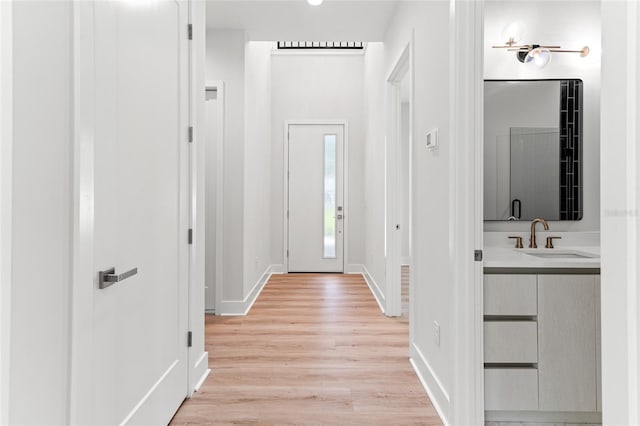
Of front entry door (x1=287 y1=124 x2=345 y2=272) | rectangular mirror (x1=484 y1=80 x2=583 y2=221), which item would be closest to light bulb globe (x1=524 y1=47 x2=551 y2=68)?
rectangular mirror (x1=484 y1=80 x2=583 y2=221)

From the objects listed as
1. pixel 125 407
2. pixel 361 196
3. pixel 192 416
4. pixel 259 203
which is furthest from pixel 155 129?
pixel 361 196

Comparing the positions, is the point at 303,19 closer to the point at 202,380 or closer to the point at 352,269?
the point at 202,380

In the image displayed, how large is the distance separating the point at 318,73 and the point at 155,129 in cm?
496

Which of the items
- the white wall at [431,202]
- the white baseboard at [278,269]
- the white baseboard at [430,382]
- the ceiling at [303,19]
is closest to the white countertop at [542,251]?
the white wall at [431,202]

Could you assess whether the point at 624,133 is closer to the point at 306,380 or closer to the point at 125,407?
the point at 125,407

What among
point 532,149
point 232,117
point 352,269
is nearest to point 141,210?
point 532,149

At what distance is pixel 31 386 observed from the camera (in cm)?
109

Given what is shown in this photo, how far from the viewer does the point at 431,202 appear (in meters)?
2.47

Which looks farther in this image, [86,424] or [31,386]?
[86,424]

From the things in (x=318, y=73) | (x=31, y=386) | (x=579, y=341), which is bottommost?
(x=579, y=341)

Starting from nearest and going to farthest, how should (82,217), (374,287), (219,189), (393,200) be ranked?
(82,217)
(393,200)
(219,189)
(374,287)

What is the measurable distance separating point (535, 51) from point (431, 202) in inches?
44.5

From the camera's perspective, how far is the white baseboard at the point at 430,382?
2119mm

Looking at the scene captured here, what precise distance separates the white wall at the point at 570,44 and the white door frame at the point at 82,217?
2.17 m
